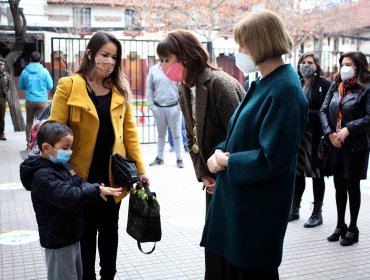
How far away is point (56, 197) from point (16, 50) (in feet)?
40.1

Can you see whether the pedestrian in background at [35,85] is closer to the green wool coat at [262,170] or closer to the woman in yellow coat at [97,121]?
the woman in yellow coat at [97,121]

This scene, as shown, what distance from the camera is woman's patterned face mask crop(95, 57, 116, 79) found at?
3.33m

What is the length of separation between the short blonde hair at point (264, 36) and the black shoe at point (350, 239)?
10.2ft

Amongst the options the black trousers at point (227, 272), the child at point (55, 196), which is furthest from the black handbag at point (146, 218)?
the black trousers at point (227, 272)

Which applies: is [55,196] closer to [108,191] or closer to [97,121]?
[108,191]

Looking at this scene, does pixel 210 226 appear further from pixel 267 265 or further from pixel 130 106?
pixel 130 106

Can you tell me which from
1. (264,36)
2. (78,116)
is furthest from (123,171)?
(264,36)

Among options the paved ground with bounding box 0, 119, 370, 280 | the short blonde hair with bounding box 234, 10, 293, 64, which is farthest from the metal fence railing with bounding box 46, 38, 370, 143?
the short blonde hair with bounding box 234, 10, 293, 64

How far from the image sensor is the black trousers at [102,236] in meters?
3.39

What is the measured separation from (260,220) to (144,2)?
21.7 m

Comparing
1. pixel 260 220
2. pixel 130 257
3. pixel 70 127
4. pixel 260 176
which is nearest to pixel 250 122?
pixel 260 176

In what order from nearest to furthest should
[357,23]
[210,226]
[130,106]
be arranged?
[210,226] < [130,106] < [357,23]

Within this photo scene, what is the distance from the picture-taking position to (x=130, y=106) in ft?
11.9

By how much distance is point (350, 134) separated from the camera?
484 centimetres
